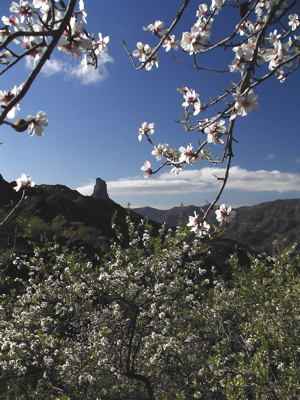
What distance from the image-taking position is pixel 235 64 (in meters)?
2.11

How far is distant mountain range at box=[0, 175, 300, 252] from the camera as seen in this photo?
17.9m

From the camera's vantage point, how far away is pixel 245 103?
188 cm

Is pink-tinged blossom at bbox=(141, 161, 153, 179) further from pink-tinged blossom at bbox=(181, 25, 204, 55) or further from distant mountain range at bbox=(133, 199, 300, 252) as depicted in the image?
distant mountain range at bbox=(133, 199, 300, 252)

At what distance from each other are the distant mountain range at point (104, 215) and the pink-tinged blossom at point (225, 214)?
0.06 metres

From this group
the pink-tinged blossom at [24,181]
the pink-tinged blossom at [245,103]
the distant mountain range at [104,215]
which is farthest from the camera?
the distant mountain range at [104,215]

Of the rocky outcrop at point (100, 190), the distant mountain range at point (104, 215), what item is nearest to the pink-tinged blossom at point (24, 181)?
the distant mountain range at point (104, 215)

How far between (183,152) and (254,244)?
8138 cm

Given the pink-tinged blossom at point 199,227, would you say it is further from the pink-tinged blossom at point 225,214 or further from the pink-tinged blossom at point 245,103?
the pink-tinged blossom at point 245,103

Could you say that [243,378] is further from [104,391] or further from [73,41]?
[73,41]

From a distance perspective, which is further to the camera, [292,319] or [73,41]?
[292,319]

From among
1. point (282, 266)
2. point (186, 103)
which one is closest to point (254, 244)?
point (282, 266)

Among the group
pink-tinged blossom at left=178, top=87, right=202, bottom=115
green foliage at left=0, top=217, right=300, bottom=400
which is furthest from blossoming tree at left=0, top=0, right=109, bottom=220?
green foliage at left=0, top=217, right=300, bottom=400

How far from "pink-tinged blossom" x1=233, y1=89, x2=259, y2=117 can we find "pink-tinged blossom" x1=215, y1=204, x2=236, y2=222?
41.8 inches

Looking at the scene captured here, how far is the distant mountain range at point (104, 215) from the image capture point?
17875 mm
